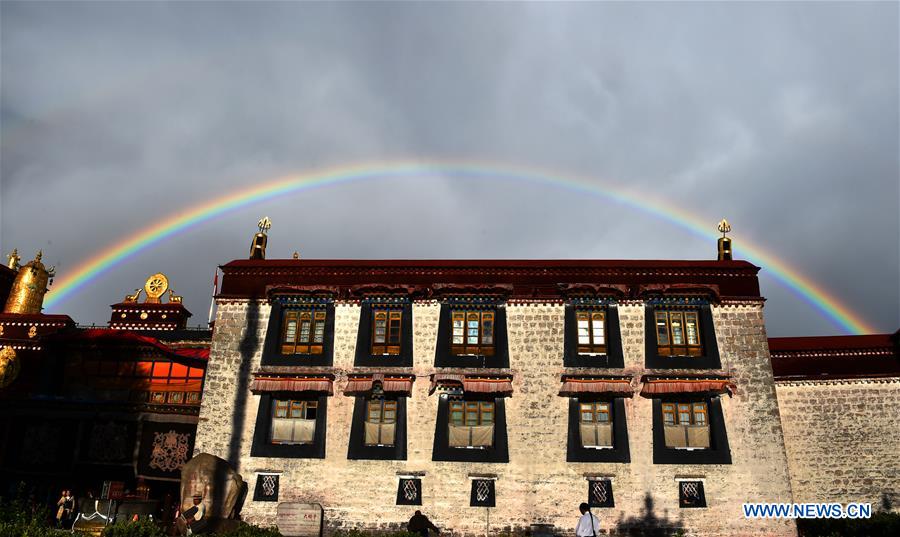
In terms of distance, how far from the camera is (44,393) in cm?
3094

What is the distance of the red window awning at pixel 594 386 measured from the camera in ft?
85.5

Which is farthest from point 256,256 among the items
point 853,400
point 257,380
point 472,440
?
point 853,400

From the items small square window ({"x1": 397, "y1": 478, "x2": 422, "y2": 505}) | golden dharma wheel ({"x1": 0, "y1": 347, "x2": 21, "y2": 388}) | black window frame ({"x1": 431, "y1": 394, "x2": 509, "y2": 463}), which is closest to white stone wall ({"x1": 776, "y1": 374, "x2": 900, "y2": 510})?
black window frame ({"x1": 431, "y1": 394, "x2": 509, "y2": 463})

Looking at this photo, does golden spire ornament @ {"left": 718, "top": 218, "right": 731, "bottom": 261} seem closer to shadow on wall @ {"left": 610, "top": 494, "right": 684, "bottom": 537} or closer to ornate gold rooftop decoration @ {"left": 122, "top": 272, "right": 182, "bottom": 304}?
shadow on wall @ {"left": 610, "top": 494, "right": 684, "bottom": 537}

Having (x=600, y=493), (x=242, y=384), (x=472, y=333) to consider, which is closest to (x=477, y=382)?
(x=472, y=333)

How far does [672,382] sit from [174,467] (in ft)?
66.3

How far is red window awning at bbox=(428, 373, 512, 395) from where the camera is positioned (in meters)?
26.4

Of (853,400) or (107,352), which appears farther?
(107,352)

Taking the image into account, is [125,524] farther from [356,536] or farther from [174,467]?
[174,467]

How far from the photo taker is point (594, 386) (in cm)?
2617

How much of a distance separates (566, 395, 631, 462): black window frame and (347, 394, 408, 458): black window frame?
6361 mm

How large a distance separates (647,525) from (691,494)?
203 cm

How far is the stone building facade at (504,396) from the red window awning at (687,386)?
0.22 ft

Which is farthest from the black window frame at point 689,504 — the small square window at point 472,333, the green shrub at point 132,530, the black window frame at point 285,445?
the green shrub at point 132,530
